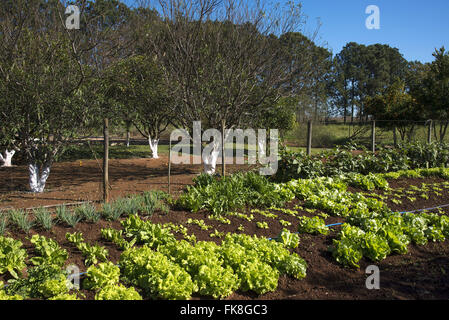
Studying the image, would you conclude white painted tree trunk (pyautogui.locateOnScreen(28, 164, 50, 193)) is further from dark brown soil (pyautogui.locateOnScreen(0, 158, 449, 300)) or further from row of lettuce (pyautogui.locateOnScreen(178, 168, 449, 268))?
row of lettuce (pyautogui.locateOnScreen(178, 168, 449, 268))

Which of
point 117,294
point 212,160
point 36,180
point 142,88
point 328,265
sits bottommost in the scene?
point 328,265

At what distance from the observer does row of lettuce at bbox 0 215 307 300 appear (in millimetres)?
2879

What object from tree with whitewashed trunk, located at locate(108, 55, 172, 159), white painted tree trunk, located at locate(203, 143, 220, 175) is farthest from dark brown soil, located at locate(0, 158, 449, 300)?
tree with whitewashed trunk, located at locate(108, 55, 172, 159)

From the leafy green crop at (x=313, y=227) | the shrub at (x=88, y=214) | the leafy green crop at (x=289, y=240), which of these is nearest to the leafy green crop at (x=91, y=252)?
the shrub at (x=88, y=214)

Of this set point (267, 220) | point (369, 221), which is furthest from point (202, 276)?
point (369, 221)

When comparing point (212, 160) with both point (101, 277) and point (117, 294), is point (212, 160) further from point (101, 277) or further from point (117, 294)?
point (117, 294)

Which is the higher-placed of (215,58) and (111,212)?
(215,58)

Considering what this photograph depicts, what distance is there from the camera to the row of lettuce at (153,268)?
9.45 feet

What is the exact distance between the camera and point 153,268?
3.12m

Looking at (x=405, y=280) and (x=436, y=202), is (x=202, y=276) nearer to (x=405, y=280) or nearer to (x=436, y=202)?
(x=405, y=280)

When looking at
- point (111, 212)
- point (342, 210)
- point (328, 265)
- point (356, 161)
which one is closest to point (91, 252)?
point (111, 212)

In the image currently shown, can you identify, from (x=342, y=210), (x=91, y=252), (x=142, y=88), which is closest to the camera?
(x=91, y=252)

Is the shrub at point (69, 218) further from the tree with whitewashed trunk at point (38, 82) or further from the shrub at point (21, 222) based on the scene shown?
the tree with whitewashed trunk at point (38, 82)

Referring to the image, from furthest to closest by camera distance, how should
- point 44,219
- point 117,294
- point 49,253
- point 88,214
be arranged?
point 88,214, point 44,219, point 49,253, point 117,294
